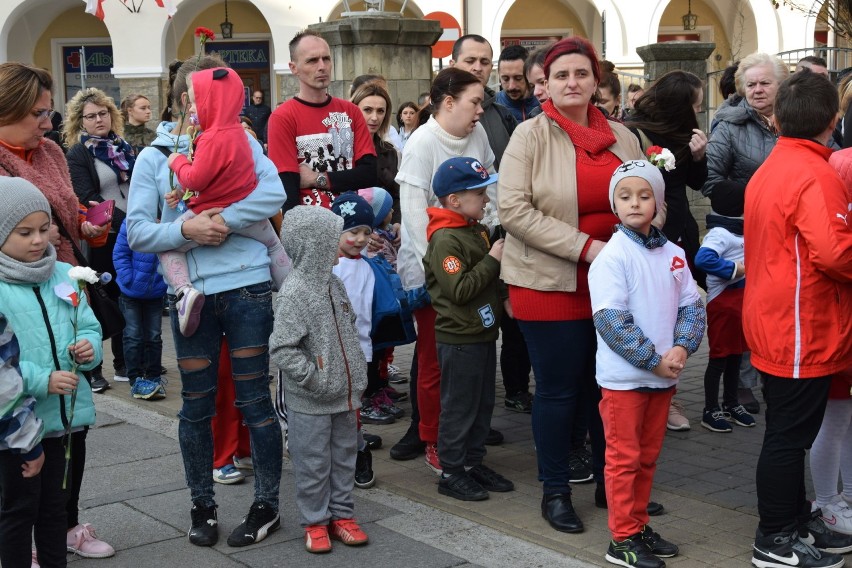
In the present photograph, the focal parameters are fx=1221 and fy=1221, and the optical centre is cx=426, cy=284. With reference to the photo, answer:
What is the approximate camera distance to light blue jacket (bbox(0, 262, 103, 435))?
4355mm

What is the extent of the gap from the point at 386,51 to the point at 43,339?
8.38 m

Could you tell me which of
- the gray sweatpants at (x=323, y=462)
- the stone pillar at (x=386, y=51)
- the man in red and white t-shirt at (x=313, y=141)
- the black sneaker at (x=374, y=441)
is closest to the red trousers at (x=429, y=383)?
the black sneaker at (x=374, y=441)

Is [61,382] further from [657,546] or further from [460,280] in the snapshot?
[657,546]

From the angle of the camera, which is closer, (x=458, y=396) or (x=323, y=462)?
(x=323, y=462)

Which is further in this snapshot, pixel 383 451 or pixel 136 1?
pixel 136 1

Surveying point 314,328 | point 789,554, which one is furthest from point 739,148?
point 314,328

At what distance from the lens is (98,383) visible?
8.49m

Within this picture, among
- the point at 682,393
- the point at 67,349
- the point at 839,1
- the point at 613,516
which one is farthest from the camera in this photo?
the point at 839,1

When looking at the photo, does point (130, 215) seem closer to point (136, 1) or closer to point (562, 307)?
point (562, 307)

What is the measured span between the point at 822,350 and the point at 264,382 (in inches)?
89.6

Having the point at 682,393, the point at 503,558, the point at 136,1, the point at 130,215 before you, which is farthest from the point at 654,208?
the point at 136,1

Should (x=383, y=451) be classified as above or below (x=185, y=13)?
below

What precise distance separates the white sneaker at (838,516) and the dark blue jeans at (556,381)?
102 cm

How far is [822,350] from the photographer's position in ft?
15.4
